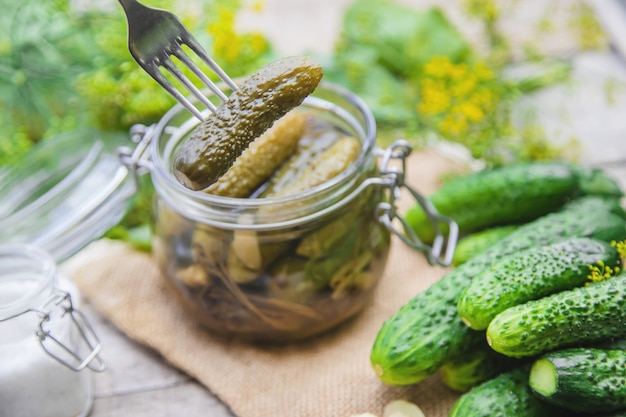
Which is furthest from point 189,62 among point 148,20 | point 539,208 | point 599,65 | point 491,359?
point 599,65

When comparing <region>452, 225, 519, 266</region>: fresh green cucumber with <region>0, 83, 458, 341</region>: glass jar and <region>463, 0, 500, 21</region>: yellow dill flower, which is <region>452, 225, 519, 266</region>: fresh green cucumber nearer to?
<region>0, 83, 458, 341</region>: glass jar

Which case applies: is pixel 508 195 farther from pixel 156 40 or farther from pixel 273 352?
pixel 156 40

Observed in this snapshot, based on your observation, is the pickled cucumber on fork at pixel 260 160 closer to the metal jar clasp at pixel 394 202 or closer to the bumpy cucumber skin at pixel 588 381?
the metal jar clasp at pixel 394 202

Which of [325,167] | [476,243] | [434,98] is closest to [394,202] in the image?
[325,167]

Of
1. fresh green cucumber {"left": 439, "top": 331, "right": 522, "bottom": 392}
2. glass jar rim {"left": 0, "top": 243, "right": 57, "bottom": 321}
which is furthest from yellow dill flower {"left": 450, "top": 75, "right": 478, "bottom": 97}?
glass jar rim {"left": 0, "top": 243, "right": 57, "bottom": 321}

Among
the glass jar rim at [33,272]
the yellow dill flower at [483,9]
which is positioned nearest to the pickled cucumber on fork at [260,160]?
the glass jar rim at [33,272]

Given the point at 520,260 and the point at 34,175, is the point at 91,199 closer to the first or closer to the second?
the point at 34,175
